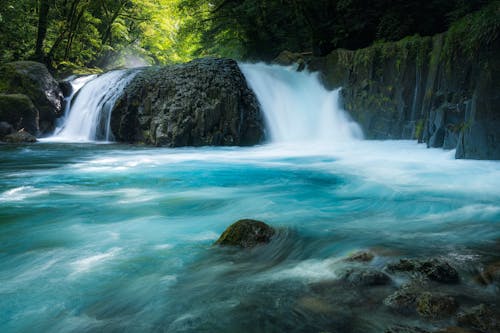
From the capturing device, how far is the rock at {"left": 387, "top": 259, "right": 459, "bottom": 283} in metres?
2.58

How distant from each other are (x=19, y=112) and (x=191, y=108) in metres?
6.16

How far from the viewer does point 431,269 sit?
261cm

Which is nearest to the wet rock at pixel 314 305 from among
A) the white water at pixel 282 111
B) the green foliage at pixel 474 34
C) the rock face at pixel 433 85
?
the rock face at pixel 433 85

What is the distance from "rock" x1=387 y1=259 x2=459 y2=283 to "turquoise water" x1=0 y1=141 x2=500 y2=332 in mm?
105

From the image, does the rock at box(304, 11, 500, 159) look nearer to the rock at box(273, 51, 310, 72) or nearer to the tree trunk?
the rock at box(273, 51, 310, 72)

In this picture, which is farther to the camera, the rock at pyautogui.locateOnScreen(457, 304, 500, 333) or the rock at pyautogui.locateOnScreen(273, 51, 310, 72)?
the rock at pyautogui.locateOnScreen(273, 51, 310, 72)

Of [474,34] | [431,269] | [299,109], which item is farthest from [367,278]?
[299,109]

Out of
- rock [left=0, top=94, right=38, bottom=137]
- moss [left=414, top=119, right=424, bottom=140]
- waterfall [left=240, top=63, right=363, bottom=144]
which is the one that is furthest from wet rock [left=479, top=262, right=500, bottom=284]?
rock [left=0, top=94, right=38, bottom=137]

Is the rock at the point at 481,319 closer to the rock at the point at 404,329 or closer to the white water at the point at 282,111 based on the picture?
the rock at the point at 404,329

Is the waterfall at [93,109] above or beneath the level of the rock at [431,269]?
above

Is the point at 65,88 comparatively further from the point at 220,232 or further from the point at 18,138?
the point at 220,232

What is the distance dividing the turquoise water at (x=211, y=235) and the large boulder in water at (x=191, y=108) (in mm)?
3269

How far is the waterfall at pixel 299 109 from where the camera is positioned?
43.3 ft

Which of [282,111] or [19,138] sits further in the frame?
[282,111]
